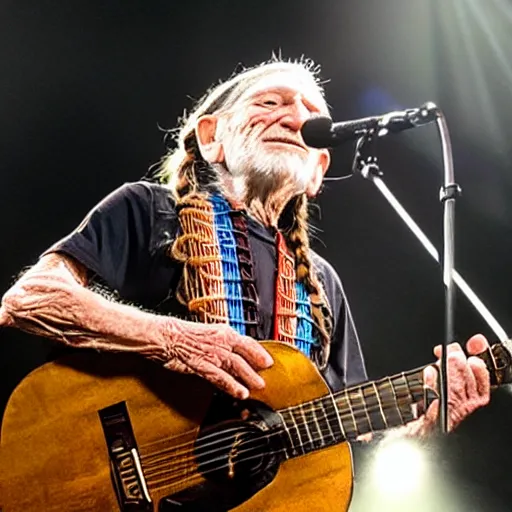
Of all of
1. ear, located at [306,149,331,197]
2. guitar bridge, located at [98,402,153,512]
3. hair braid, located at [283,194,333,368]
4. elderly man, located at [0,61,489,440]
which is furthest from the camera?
ear, located at [306,149,331,197]

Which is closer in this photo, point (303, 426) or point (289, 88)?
point (303, 426)

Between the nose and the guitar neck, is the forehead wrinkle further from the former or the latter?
the guitar neck

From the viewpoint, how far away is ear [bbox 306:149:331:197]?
175 centimetres

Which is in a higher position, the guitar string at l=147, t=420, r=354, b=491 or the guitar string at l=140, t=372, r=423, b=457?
the guitar string at l=140, t=372, r=423, b=457

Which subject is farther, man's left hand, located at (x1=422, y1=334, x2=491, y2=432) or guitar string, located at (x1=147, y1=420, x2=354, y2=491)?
man's left hand, located at (x1=422, y1=334, x2=491, y2=432)

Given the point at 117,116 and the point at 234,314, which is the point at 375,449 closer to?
the point at 234,314

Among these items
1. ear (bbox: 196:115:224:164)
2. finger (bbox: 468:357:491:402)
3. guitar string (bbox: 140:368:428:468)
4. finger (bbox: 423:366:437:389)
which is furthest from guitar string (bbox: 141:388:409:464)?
ear (bbox: 196:115:224:164)

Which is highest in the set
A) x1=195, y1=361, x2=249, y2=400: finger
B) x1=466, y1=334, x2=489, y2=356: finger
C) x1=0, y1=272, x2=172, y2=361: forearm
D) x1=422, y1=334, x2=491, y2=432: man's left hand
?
x1=0, y1=272, x2=172, y2=361: forearm

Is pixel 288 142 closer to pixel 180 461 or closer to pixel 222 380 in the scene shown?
pixel 222 380

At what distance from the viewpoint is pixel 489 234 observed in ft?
6.01

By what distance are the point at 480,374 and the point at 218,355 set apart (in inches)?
20.9

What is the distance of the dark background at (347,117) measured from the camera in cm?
166

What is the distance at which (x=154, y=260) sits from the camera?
162cm

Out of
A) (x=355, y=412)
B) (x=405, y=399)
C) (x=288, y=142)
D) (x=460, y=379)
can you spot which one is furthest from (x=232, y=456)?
(x=288, y=142)
